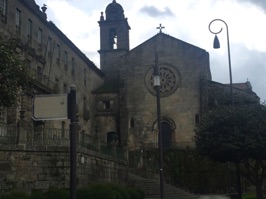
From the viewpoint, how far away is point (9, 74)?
40.4 feet

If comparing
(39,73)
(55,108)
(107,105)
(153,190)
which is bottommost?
(153,190)

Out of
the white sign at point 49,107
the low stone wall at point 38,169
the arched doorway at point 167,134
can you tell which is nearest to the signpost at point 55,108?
the white sign at point 49,107

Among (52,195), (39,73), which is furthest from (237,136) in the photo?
(39,73)

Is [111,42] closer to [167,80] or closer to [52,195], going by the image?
[167,80]

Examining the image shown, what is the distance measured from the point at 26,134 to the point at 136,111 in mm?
27530

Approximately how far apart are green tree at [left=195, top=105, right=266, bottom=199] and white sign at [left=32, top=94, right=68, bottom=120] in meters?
17.9

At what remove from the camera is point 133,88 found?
4797 cm

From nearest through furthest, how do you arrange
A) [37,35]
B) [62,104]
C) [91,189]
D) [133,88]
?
[62,104] → [91,189] → [37,35] → [133,88]

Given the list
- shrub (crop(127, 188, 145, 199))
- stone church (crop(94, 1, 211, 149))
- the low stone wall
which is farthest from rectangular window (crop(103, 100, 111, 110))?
the low stone wall


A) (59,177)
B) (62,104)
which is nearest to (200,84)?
(59,177)

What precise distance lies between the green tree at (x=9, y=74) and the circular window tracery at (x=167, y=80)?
34.4m

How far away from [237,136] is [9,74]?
46.9 ft

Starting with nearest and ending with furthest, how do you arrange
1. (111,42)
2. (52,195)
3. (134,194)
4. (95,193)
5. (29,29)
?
(52,195) < (95,193) < (134,194) < (29,29) < (111,42)

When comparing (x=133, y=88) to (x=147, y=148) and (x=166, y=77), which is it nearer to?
(x=166, y=77)
